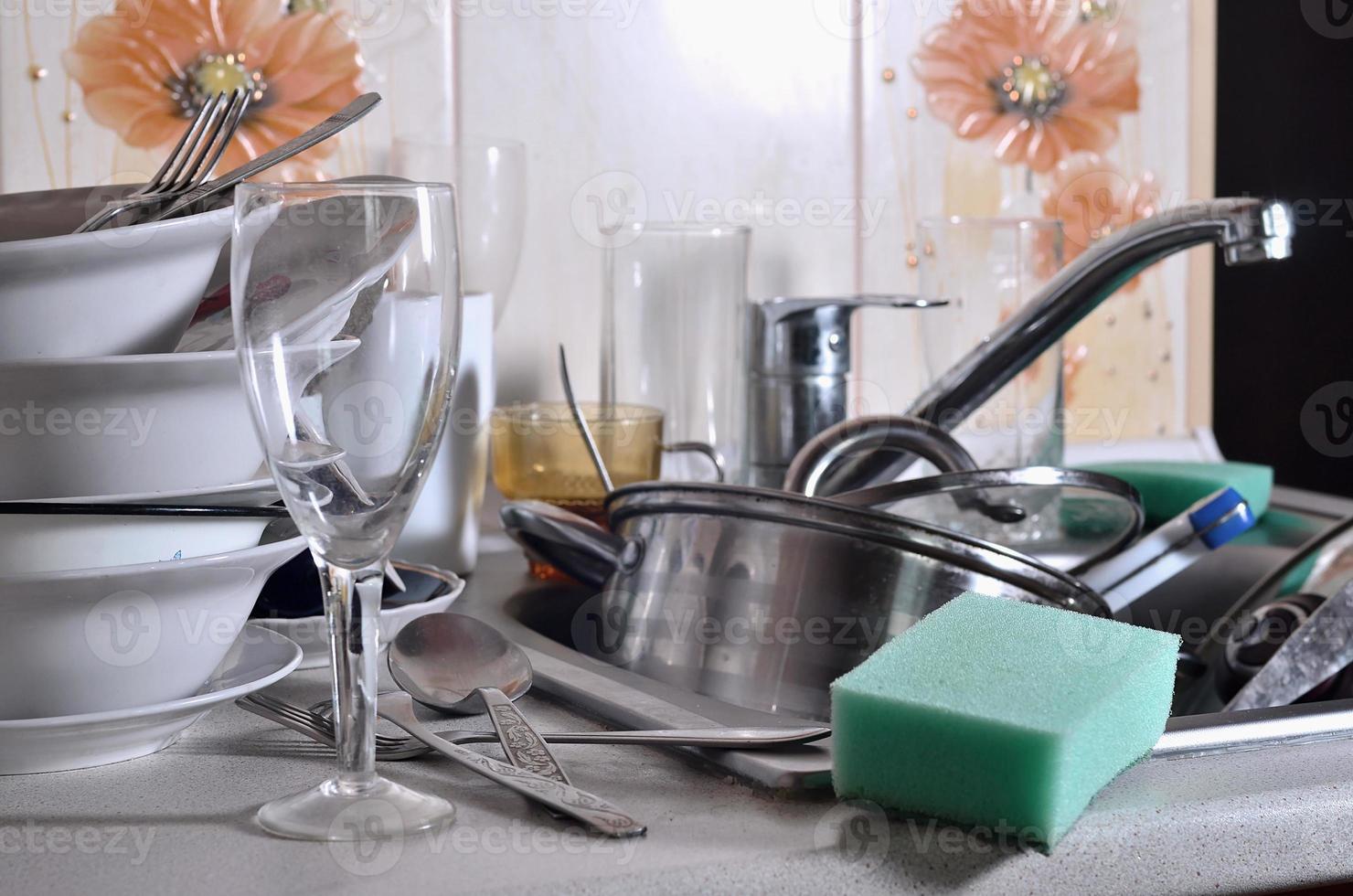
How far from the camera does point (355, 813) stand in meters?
0.44

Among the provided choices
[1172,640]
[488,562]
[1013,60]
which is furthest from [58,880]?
[1013,60]

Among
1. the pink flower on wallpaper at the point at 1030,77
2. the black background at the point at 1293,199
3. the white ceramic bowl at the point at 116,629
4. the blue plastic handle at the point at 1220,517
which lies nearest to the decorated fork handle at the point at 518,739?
the white ceramic bowl at the point at 116,629

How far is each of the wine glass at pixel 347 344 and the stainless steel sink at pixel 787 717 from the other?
0.17 meters

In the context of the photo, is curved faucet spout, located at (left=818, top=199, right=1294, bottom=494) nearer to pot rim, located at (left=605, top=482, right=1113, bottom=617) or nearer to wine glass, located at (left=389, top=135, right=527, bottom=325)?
pot rim, located at (left=605, top=482, right=1113, bottom=617)

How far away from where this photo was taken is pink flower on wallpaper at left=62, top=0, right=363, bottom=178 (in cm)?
90

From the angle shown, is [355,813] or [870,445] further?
[870,445]

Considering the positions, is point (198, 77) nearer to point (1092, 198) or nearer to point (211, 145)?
point (211, 145)

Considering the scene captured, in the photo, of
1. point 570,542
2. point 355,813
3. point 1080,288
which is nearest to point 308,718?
point 355,813

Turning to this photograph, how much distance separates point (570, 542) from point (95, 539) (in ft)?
1.02

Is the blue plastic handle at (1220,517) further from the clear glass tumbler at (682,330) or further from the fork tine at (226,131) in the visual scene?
the fork tine at (226,131)

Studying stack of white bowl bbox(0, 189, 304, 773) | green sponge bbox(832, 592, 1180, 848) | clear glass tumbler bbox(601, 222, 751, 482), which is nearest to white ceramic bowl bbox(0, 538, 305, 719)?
stack of white bowl bbox(0, 189, 304, 773)

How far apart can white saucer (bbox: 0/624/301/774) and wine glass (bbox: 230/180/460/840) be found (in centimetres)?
12

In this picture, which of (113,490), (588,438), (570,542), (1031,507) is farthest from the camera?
Result: (1031,507)

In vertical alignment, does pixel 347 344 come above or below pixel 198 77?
below
